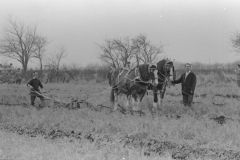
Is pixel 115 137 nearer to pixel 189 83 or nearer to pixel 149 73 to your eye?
pixel 149 73

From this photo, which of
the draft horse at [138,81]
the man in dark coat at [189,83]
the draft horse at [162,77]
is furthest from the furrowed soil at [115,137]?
the draft horse at [162,77]

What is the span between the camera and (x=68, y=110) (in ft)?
32.1

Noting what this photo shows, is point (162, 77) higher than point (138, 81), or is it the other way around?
point (162, 77)

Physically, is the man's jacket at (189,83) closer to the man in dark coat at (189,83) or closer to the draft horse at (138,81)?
the man in dark coat at (189,83)

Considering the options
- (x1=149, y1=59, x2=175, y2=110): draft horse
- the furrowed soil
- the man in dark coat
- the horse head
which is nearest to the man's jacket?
the man in dark coat

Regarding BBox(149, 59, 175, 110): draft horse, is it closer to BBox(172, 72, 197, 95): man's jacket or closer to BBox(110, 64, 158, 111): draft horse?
BBox(172, 72, 197, 95): man's jacket

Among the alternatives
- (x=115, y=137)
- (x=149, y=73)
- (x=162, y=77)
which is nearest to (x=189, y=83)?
(x=162, y=77)

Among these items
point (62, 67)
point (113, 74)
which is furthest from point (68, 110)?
point (62, 67)

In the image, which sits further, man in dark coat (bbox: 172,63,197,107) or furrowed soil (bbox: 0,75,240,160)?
man in dark coat (bbox: 172,63,197,107)

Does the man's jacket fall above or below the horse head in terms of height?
below

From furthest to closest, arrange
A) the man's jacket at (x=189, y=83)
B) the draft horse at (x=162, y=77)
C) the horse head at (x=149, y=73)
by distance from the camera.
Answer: the man's jacket at (x=189, y=83) < the draft horse at (x=162, y=77) < the horse head at (x=149, y=73)

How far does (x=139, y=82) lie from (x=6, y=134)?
439cm

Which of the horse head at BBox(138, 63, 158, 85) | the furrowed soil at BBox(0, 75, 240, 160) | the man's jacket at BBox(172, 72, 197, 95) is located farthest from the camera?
the man's jacket at BBox(172, 72, 197, 95)

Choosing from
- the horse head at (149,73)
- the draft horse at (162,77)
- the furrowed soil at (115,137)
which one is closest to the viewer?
the furrowed soil at (115,137)
